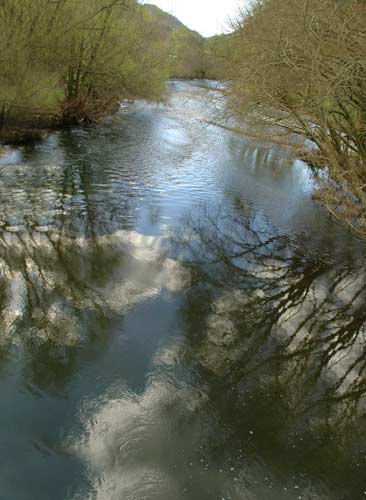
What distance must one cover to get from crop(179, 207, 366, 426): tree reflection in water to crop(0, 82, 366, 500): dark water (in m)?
0.04

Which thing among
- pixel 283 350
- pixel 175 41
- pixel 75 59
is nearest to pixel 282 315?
pixel 283 350

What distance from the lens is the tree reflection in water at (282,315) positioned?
22.1ft

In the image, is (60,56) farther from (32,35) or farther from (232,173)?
(232,173)

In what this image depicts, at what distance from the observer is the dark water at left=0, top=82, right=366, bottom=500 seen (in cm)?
520

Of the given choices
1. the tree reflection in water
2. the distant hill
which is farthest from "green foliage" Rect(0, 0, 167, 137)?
the tree reflection in water

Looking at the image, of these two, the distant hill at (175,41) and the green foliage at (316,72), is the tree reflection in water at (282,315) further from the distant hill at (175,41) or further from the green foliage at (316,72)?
the distant hill at (175,41)

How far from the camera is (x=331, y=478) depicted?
17.5ft

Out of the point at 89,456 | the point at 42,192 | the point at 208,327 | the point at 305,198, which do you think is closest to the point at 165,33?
the point at 305,198

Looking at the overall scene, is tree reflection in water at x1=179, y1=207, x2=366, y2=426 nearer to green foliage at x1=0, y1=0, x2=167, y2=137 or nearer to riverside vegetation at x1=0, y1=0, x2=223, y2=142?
green foliage at x1=0, y1=0, x2=167, y2=137

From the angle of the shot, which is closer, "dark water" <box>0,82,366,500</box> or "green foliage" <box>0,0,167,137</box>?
"dark water" <box>0,82,366,500</box>

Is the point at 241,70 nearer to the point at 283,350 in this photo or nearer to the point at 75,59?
the point at 283,350

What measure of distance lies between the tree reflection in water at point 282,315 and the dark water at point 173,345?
0.04 m

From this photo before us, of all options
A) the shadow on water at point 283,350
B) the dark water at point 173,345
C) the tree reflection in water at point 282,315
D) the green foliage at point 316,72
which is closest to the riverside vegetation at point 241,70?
the green foliage at point 316,72

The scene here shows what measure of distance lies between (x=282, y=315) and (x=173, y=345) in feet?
8.07
